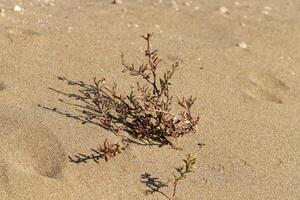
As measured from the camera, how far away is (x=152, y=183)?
282 centimetres

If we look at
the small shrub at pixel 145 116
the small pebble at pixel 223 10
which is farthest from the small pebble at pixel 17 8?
the small pebble at pixel 223 10

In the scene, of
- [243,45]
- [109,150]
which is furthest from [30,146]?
[243,45]

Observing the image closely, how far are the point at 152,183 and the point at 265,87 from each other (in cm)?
147

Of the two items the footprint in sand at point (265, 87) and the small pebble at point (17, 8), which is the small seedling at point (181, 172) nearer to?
the footprint in sand at point (265, 87)

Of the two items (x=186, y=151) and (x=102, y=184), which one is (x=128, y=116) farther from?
(x=102, y=184)

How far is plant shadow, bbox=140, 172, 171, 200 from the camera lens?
2.76 meters

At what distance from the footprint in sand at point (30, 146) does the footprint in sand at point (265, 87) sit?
1.47 m

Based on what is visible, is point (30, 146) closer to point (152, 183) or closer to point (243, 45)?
point (152, 183)

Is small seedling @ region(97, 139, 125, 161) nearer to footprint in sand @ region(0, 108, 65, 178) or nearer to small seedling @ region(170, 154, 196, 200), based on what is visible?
footprint in sand @ region(0, 108, 65, 178)

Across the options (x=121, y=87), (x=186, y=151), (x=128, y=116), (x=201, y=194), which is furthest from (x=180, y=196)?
(x=121, y=87)

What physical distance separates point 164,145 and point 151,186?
35 cm

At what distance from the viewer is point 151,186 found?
9.18ft

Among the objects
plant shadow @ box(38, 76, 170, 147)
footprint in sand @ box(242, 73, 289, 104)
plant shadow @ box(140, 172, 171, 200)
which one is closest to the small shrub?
plant shadow @ box(38, 76, 170, 147)

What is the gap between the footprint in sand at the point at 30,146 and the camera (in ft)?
8.95
